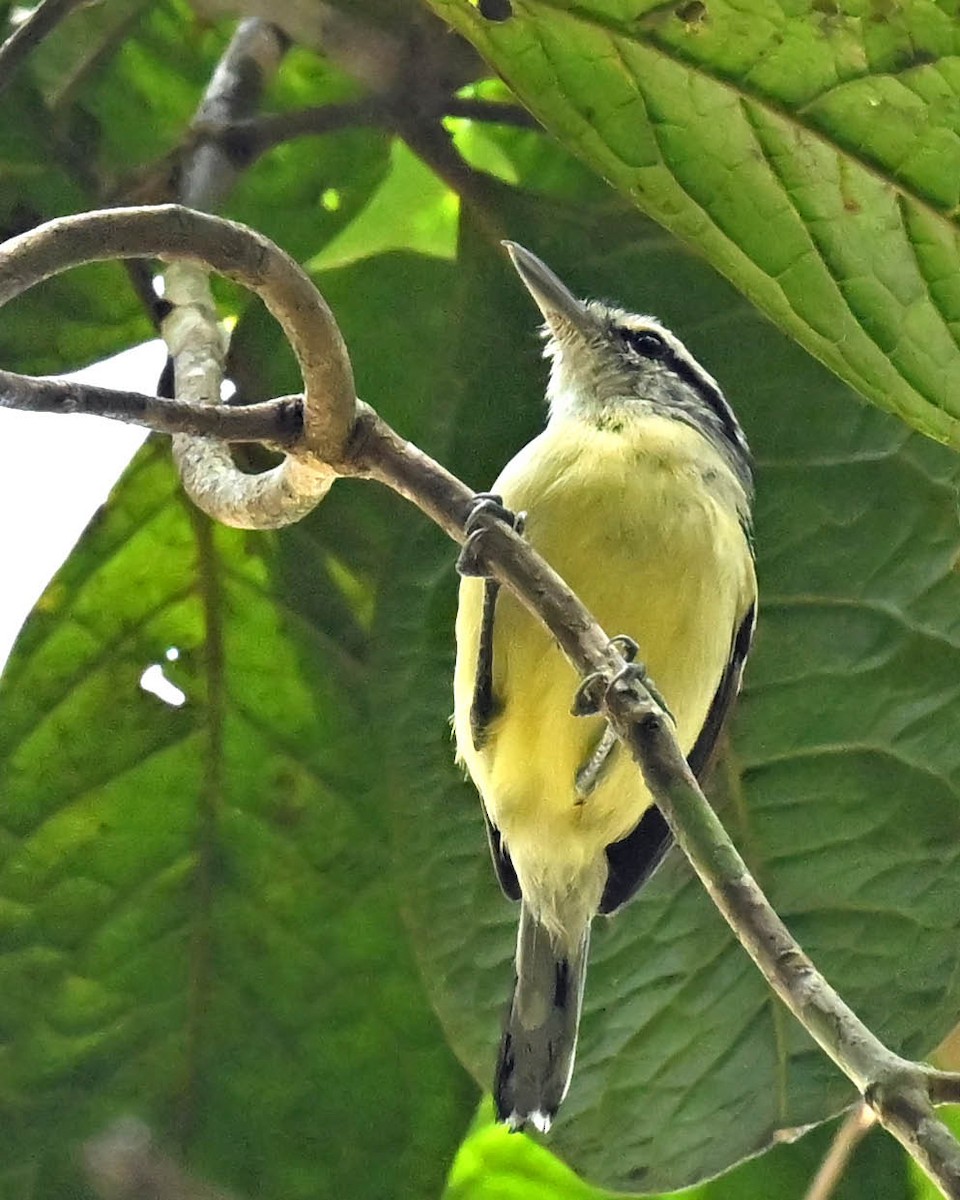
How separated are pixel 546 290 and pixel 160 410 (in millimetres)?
633

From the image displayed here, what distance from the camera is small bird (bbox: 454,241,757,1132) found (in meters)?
1.36

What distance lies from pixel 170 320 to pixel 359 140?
0.35 meters

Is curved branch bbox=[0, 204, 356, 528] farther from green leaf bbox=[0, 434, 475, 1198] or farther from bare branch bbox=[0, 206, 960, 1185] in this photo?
green leaf bbox=[0, 434, 475, 1198]

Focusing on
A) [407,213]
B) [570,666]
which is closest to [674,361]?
[407,213]

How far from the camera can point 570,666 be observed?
135cm

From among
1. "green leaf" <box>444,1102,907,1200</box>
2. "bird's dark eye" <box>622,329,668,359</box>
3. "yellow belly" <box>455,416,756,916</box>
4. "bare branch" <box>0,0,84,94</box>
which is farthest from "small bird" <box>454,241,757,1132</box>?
"bare branch" <box>0,0,84,94</box>

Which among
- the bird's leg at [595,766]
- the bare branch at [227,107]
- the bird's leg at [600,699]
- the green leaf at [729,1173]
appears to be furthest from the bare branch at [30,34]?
the green leaf at [729,1173]

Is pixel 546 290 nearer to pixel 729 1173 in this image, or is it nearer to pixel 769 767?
pixel 769 767

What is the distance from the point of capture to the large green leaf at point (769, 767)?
50.3 inches

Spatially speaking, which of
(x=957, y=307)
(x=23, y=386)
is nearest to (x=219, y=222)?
(x=23, y=386)

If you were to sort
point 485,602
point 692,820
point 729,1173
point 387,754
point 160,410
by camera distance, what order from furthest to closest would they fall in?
point 729,1173
point 387,754
point 485,602
point 160,410
point 692,820

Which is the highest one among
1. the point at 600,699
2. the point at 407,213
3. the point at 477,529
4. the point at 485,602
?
the point at 407,213

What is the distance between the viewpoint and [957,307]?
0.86 meters

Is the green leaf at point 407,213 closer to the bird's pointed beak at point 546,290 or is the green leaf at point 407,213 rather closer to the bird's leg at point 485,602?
the bird's pointed beak at point 546,290
